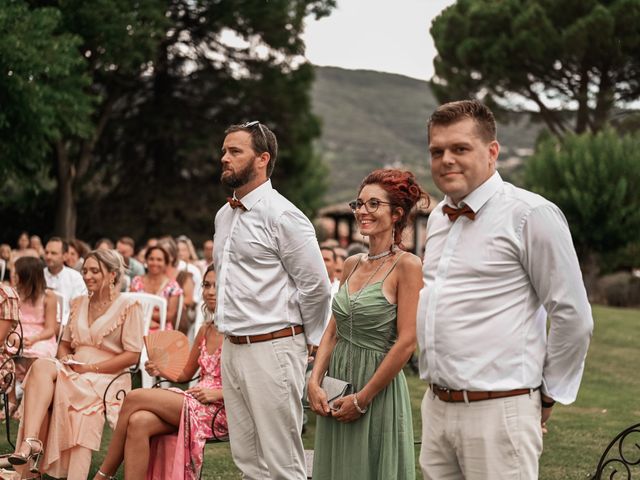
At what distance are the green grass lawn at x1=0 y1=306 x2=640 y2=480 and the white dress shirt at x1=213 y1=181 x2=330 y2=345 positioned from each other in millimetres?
2423

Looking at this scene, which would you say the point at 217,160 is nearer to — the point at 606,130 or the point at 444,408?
the point at 606,130

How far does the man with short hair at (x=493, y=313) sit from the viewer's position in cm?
308

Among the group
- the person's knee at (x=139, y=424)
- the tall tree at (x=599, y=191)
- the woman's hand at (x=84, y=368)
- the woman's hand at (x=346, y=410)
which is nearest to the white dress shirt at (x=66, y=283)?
the woman's hand at (x=84, y=368)

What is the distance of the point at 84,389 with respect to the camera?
250 inches

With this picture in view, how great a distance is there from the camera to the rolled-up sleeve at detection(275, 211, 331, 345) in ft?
15.6

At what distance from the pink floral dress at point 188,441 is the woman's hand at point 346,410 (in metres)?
1.30

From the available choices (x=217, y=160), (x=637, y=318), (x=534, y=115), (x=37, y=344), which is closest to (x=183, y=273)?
(x=37, y=344)

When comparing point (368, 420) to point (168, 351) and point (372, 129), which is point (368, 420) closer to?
point (168, 351)

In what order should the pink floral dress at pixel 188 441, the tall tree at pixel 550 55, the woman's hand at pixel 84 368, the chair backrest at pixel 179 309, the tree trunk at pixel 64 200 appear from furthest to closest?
the tall tree at pixel 550 55 < the tree trunk at pixel 64 200 < the chair backrest at pixel 179 309 < the woman's hand at pixel 84 368 < the pink floral dress at pixel 188 441

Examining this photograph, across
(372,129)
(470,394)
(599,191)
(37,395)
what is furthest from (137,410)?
(372,129)

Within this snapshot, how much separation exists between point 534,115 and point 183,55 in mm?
13173

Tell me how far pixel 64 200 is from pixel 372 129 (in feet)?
334

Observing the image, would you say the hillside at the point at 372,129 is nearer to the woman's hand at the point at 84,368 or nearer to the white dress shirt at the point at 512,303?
the woman's hand at the point at 84,368

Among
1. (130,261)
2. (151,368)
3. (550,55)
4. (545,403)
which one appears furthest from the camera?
(550,55)
